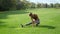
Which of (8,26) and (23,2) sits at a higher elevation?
(23,2)

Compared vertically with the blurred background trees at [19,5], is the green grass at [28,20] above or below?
below

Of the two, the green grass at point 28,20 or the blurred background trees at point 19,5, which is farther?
the blurred background trees at point 19,5

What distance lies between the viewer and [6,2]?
269 inches

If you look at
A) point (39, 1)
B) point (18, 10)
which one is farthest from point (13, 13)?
point (39, 1)

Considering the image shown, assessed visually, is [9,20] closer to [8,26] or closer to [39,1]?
[8,26]

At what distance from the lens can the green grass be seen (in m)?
6.42

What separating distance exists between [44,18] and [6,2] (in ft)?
3.44

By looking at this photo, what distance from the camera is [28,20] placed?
6723 millimetres

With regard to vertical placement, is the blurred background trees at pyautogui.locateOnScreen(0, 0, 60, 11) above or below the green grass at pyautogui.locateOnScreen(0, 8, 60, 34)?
above

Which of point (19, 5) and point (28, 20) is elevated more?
point (19, 5)

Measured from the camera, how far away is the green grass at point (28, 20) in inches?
253

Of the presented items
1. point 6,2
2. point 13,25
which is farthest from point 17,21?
point 6,2

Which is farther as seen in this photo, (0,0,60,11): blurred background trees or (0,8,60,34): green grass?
(0,0,60,11): blurred background trees

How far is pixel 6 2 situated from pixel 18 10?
388mm
